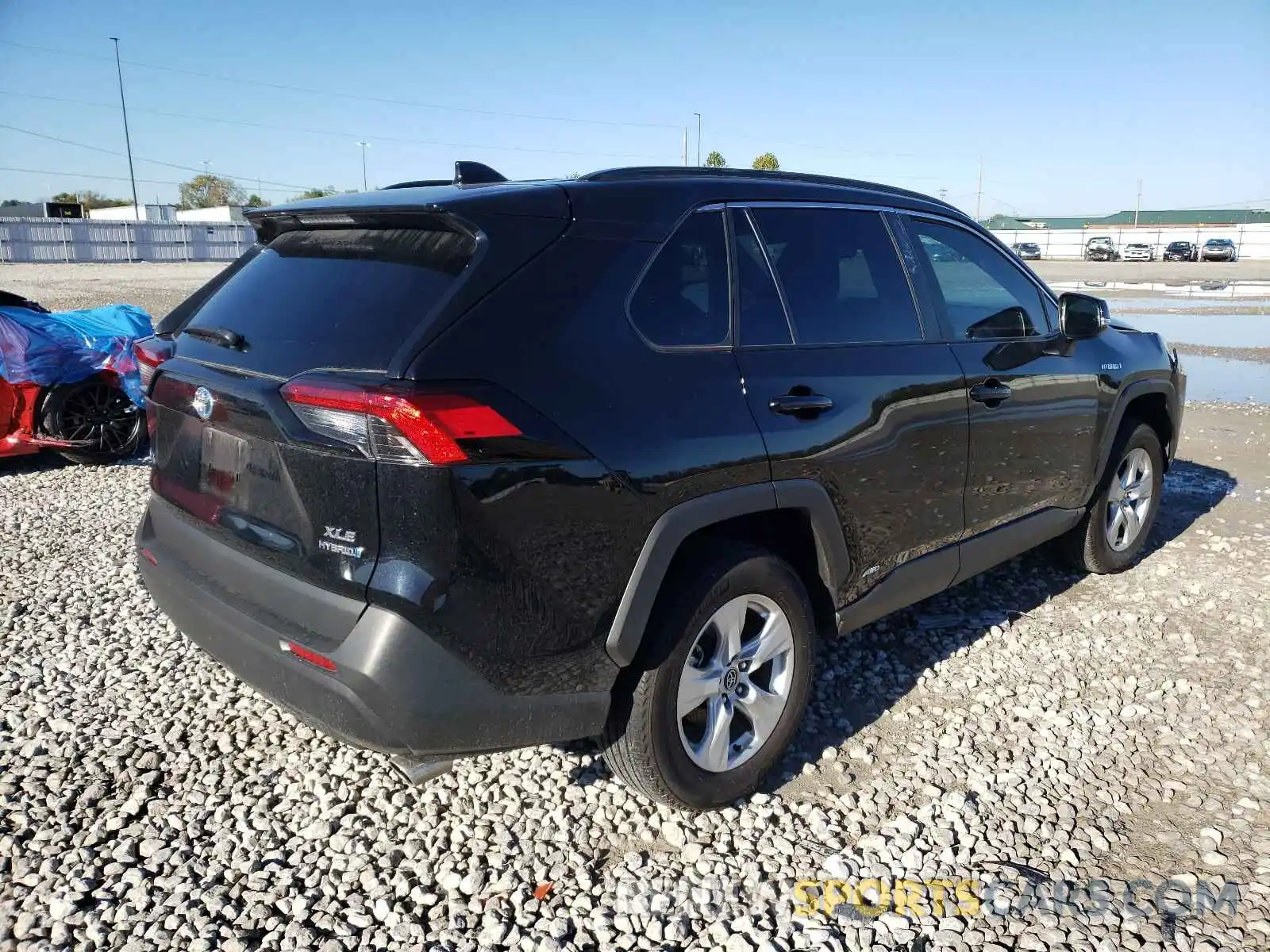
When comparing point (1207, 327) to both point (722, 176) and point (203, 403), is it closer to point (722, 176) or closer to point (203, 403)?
point (722, 176)

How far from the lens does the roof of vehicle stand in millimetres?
2547

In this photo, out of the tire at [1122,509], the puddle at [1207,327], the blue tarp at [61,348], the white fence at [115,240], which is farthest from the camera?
the white fence at [115,240]

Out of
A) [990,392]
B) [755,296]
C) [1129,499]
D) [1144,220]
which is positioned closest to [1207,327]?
[1129,499]

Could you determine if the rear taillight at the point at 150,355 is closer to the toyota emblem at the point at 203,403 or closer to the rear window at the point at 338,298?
the rear window at the point at 338,298

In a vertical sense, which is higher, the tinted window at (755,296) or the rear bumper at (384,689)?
the tinted window at (755,296)

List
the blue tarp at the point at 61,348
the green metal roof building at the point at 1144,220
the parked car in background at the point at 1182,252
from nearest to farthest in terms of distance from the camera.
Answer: the blue tarp at the point at 61,348 < the parked car in background at the point at 1182,252 < the green metal roof building at the point at 1144,220

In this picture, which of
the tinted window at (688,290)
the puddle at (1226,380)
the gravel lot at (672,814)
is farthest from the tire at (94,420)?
the puddle at (1226,380)

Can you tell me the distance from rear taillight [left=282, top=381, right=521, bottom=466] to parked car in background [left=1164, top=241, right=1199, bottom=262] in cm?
5657

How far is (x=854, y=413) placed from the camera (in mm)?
3135

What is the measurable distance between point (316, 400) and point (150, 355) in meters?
1.18

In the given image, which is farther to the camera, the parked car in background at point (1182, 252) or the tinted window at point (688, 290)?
the parked car in background at point (1182, 252)

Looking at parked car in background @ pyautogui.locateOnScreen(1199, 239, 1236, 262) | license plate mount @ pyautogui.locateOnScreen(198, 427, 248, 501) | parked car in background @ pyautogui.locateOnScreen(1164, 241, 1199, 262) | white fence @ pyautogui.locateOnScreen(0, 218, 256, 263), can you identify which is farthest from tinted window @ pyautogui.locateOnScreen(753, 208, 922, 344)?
parked car in background @ pyautogui.locateOnScreen(1164, 241, 1199, 262)

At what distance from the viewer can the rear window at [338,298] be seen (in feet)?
7.80

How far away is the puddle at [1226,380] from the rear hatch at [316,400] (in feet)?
29.3
